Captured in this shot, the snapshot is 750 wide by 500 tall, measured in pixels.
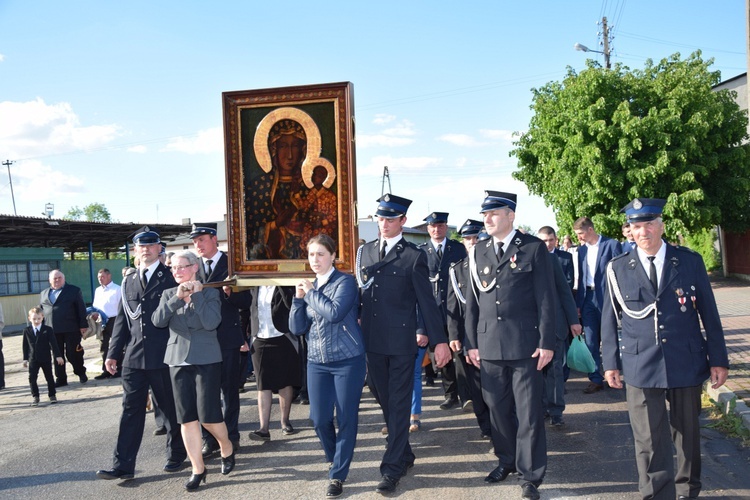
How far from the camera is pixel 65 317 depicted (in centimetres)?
1071

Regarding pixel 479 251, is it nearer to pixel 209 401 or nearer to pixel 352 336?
pixel 352 336

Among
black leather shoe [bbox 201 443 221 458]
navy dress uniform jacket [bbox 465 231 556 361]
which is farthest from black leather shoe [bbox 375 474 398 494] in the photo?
black leather shoe [bbox 201 443 221 458]

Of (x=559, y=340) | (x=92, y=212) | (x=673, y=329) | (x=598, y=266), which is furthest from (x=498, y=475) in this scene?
(x=92, y=212)

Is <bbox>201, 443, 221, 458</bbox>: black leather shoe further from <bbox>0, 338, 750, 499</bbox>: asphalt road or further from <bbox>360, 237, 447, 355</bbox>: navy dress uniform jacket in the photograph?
<bbox>360, 237, 447, 355</bbox>: navy dress uniform jacket

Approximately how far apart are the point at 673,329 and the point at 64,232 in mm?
25144

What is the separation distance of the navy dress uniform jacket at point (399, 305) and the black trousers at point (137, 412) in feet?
6.59

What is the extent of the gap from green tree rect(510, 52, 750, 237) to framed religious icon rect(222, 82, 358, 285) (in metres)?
21.1

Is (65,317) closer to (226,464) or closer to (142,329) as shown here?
(142,329)

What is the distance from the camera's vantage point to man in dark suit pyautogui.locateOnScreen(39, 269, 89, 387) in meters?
10.7

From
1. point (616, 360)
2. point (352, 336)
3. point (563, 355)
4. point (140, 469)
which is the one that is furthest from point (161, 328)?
point (563, 355)

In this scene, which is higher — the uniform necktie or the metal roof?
the metal roof

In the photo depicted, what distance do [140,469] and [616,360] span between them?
4.32 metres

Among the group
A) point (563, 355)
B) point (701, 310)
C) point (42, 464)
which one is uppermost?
point (701, 310)

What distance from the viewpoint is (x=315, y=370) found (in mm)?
4883
